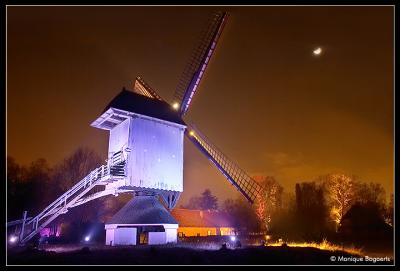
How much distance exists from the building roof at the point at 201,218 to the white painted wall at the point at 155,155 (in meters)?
34.2

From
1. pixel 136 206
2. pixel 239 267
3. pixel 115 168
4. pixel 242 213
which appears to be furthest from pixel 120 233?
pixel 242 213

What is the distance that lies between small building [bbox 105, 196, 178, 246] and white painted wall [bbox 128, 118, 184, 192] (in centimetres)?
155

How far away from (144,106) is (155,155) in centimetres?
400

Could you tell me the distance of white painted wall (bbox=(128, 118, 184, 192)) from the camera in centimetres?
2581

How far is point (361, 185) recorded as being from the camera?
66.4 metres

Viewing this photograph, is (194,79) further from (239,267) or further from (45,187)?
(45,187)

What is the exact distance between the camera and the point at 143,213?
83.1 ft

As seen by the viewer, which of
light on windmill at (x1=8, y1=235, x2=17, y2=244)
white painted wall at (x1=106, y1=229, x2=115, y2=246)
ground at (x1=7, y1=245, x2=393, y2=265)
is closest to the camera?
ground at (x1=7, y1=245, x2=393, y2=265)

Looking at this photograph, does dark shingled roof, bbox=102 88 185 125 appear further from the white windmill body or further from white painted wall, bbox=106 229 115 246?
white painted wall, bbox=106 229 115 246

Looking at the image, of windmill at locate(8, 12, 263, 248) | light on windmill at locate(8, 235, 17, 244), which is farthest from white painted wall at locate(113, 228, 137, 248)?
light on windmill at locate(8, 235, 17, 244)

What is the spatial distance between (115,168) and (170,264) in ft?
33.1

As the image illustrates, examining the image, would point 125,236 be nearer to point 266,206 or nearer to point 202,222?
point 266,206

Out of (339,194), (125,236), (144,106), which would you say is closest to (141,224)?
(125,236)

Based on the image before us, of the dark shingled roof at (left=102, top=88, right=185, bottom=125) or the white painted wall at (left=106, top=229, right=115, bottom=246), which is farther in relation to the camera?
the dark shingled roof at (left=102, top=88, right=185, bottom=125)
